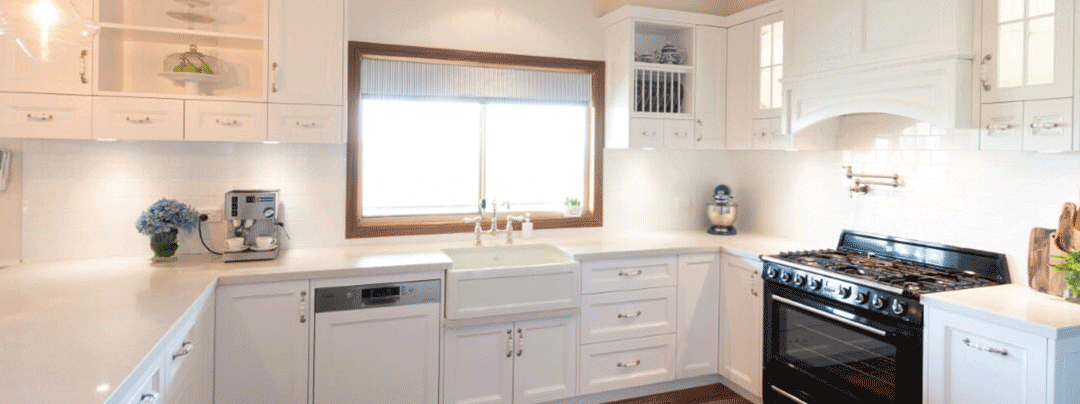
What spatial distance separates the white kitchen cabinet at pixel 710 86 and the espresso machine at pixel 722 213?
379 millimetres

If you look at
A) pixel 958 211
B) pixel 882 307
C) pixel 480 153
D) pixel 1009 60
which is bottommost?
pixel 882 307

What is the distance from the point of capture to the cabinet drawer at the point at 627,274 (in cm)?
354

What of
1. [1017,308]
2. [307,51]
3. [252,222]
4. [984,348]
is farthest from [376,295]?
[1017,308]

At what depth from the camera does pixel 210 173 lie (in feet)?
11.0

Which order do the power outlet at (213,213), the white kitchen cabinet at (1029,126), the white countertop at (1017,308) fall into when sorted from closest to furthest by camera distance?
the white countertop at (1017,308), the white kitchen cabinet at (1029,126), the power outlet at (213,213)

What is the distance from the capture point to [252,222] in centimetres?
322

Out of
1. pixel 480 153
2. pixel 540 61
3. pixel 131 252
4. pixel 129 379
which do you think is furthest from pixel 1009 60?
pixel 131 252

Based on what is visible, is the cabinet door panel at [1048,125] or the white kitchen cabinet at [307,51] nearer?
the cabinet door panel at [1048,125]

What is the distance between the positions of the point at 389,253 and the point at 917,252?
2731 mm

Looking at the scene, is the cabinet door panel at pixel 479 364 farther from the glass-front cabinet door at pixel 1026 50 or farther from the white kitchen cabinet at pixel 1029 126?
the glass-front cabinet door at pixel 1026 50

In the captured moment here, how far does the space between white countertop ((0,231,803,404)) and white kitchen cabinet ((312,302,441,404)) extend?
218 mm

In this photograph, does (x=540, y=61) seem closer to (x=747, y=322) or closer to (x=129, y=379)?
(x=747, y=322)

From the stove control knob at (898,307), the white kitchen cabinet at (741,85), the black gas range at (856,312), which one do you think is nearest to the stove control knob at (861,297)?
the black gas range at (856,312)

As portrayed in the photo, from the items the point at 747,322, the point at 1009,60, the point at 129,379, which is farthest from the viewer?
the point at 747,322
